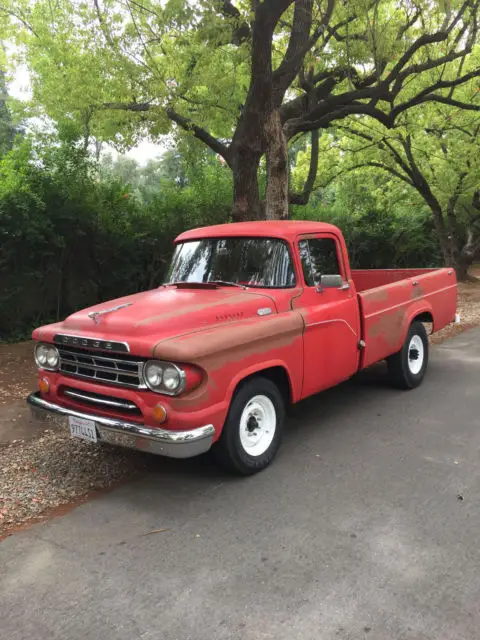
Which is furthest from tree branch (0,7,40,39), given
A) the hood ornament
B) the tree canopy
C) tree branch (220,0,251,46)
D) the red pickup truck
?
the hood ornament

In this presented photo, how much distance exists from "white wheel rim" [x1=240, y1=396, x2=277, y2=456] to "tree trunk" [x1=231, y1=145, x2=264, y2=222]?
4.90 metres

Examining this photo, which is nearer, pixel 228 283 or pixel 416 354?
pixel 228 283

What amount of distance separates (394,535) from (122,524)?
1.75 m

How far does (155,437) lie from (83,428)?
703 mm

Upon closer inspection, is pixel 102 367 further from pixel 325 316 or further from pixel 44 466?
pixel 325 316

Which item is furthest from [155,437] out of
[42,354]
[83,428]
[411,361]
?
[411,361]

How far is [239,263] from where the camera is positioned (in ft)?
15.8

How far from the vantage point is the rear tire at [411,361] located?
20.0 feet

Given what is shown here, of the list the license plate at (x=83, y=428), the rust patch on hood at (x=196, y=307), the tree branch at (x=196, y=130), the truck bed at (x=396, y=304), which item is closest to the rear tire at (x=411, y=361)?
the truck bed at (x=396, y=304)

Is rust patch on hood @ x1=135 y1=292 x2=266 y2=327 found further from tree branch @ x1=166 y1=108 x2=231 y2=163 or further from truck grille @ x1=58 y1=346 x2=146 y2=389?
tree branch @ x1=166 y1=108 x2=231 y2=163

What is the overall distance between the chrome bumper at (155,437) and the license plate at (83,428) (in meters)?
0.04

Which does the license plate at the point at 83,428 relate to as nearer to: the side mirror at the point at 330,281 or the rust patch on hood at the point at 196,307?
the rust patch on hood at the point at 196,307

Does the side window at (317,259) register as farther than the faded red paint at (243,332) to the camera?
Yes

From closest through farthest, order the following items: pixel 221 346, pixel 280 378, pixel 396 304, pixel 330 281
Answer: pixel 221 346 < pixel 280 378 < pixel 330 281 < pixel 396 304
